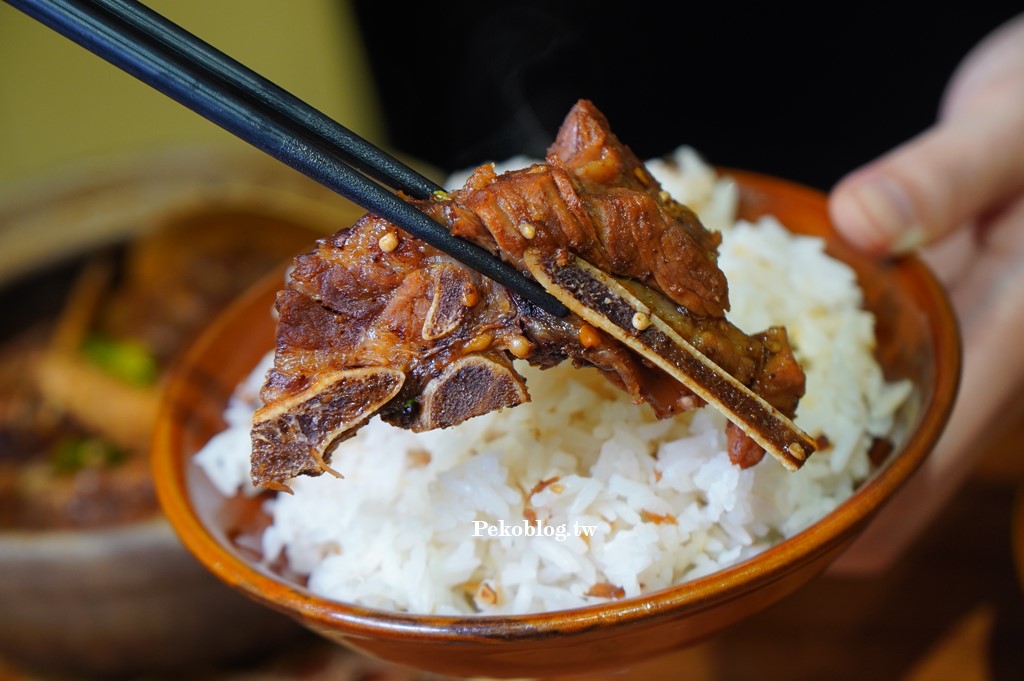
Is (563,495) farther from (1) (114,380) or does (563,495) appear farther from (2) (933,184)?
(1) (114,380)

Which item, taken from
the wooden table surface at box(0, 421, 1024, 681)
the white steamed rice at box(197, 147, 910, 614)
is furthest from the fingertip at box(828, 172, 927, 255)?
the wooden table surface at box(0, 421, 1024, 681)

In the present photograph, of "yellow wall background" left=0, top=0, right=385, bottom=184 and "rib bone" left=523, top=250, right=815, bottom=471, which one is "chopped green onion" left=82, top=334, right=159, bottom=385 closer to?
"yellow wall background" left=0, top=0, right=385, bottom=184

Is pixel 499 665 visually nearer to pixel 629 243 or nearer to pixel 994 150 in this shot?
pixel 629 243

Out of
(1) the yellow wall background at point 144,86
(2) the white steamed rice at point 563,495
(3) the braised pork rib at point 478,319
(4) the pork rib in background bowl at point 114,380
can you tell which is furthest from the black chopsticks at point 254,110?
(1) the yellow wall background at point 144,86

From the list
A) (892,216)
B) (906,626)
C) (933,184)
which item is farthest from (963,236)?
(906,626)

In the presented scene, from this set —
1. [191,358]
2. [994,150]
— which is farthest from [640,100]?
[191,358]

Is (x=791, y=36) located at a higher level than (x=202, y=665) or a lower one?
higher
